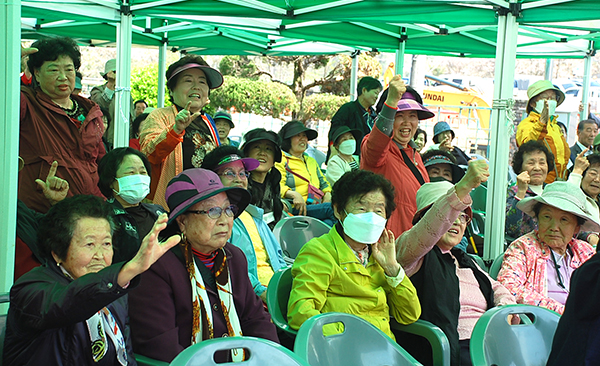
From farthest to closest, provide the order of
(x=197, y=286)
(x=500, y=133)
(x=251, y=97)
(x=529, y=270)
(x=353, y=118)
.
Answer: (x=251, y=97) → (x=353, y=118) → (x=500, y=133) → (x=529, y=270) → (x=197, y=286)

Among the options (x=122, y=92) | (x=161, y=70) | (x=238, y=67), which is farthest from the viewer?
(x=238, y=67)

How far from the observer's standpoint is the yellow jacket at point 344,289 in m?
2.79

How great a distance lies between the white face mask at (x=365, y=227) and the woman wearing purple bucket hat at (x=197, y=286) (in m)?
0.51

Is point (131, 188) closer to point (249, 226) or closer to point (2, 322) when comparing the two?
point (249, 226)

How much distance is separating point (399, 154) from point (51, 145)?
6.85ft

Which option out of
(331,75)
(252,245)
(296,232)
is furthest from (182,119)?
(331,75)

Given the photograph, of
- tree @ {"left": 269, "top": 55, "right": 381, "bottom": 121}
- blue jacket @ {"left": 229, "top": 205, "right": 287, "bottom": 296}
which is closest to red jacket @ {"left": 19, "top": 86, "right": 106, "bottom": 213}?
blue jacket @ {"left": 229, "top": 205, "right": 287, "bottom": 296}

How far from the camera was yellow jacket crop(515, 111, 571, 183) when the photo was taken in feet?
19.7

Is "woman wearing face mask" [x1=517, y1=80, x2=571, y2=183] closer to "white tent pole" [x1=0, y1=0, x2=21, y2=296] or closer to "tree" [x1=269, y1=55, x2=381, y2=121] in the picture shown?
"white tent pole" [x1=0, y1=0, x2=21, y2=296]

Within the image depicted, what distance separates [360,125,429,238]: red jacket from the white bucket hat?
0.69m

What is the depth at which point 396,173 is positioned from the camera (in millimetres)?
3783

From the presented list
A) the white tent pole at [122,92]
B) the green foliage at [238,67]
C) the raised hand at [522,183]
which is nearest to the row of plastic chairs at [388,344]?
the raised hand at [522,183]

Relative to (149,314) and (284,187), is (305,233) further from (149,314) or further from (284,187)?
(149,314)

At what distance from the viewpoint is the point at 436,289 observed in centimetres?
292
